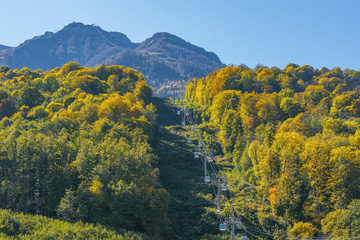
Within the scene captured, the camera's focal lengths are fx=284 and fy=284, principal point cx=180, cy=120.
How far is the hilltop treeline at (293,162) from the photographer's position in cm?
3875

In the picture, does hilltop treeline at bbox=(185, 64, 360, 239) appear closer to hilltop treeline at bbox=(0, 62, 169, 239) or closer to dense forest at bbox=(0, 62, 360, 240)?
dense forest at bbox=(0, 62, 360, 240)

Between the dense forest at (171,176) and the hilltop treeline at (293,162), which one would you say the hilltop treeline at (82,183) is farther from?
the hilltop treeline at (293,162)

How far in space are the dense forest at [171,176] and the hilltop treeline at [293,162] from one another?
165mm

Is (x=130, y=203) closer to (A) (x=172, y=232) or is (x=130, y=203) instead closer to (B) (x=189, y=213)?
(A) (x=172, y=232)

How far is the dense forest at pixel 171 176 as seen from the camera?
110ft

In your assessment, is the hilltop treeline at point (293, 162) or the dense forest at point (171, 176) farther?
the hilltop treeline at point (293, 162)

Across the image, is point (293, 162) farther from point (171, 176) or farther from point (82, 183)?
point (82, 183)

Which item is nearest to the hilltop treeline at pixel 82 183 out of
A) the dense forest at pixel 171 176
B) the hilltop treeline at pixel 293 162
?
the dense forest at pixel 171 176

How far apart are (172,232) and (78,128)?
27.1 meters

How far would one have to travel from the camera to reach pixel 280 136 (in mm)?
47250

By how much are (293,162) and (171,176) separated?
79.0 ft

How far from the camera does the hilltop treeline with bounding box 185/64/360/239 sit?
38750 mm

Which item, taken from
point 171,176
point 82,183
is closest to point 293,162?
point 171,176

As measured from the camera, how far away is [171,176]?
189ft
